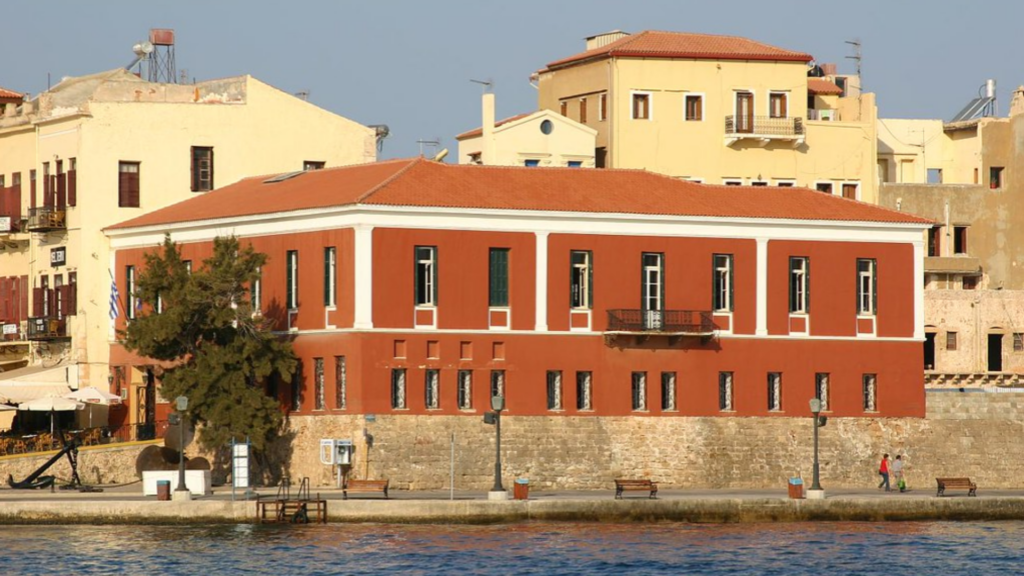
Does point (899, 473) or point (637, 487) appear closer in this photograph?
point (637, 487)

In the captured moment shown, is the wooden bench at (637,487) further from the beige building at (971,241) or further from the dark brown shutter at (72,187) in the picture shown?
the beige building at (971,241)

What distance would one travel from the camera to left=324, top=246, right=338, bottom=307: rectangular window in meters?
68.5

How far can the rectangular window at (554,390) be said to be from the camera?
6950 cm

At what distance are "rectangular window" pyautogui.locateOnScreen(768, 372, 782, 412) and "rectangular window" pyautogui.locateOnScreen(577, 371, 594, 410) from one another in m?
5.58

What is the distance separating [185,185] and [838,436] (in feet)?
73.9

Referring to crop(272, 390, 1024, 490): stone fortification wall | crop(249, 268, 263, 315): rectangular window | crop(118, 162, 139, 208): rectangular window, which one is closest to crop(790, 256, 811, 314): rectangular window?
crop(272, 390, 1024, 490): stone fortification wall

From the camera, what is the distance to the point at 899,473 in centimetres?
7050

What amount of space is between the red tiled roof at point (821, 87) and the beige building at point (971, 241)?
3.26 metres

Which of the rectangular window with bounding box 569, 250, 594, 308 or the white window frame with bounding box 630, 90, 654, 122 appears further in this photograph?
the white window frame with bounding box 630, 90, 654, 122

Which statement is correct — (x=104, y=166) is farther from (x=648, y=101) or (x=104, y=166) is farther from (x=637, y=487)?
(x=637, y=487)

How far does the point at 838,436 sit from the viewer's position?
2840 inches

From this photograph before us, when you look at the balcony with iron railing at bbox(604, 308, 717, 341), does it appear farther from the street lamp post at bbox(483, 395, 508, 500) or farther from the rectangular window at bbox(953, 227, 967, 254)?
the rectangular window at bbox(953, 227, 967, 254)

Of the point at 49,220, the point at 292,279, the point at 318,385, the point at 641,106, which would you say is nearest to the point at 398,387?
the point at 318,385

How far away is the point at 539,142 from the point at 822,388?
48.8 ft
